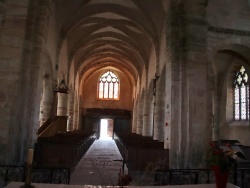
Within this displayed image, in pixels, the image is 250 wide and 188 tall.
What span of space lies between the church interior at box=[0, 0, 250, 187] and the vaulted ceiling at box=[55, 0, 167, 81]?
0.23 ft

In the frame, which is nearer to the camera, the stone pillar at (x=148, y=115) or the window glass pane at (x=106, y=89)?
the stone pillar at (x=148, y=115)

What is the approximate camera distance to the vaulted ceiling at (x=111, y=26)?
14234 millimetres

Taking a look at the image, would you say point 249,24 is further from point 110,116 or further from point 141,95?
point 110,116

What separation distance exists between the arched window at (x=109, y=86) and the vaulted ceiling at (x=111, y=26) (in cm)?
774

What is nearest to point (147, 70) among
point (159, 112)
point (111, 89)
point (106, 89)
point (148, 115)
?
point (148, 115)

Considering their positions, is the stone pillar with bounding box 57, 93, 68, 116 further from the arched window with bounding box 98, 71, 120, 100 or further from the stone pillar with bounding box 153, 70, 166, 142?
the arched window with bounding box 98, 71, 120, 100

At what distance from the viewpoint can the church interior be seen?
7.91 metres

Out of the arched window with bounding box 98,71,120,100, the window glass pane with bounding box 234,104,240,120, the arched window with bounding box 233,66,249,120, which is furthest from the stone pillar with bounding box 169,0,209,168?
the arched window with bounding box 98,71,120,100

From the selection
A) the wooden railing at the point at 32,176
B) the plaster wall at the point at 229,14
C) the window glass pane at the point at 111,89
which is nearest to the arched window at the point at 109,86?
the window glass pane at the point at 111,89

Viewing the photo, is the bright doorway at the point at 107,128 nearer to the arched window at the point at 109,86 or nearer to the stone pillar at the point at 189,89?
the arched window at the point at 109,86

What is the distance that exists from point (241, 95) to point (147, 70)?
7017 millimetres

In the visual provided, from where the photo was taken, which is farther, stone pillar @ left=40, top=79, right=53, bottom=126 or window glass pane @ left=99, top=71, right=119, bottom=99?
window glass pane @ left=99, top=71, right=119, bottom=99

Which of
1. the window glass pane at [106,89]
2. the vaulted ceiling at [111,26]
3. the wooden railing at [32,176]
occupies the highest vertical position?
the vaulted ceiling at [111,26]

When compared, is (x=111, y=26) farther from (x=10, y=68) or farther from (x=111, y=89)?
(x=111, y=89)
